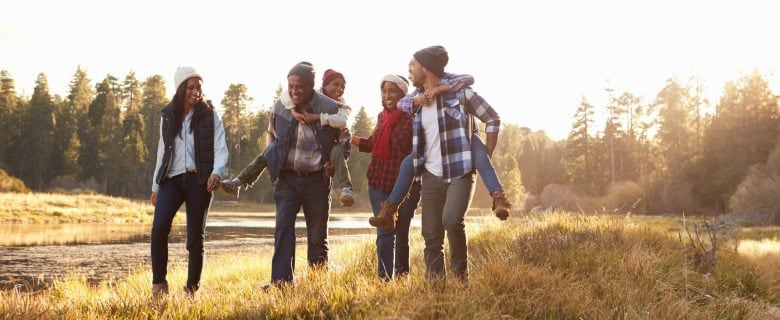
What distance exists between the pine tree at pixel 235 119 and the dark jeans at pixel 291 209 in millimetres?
62022

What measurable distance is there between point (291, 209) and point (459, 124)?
1.69 meters

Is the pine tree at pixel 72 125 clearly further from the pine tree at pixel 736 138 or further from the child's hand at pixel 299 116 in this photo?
the child's hand at pixel 299 116

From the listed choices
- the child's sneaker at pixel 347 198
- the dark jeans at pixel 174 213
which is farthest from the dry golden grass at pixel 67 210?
the child's sneaker at pixel 347 198

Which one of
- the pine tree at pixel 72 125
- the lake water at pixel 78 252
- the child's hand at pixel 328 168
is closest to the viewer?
the child's hand at pixel 328 168

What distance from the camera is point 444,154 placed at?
454 cm

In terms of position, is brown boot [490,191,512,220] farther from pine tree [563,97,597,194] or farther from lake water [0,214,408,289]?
pine tree [563,97,597,194]

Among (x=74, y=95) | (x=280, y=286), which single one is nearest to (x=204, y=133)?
(x=280, y=286)

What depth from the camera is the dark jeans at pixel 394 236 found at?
5.41 metres

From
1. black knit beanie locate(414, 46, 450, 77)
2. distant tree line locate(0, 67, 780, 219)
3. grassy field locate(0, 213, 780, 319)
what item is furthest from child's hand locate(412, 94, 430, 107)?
distant tree line locate(0, 67, 780, 219)

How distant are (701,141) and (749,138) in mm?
4147

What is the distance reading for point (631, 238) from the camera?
8.03 m

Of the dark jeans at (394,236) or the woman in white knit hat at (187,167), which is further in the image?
the dark jeans at (394,236)

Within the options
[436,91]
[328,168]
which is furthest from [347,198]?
[436,91]

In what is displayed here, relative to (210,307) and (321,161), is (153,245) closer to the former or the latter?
(210,307)
